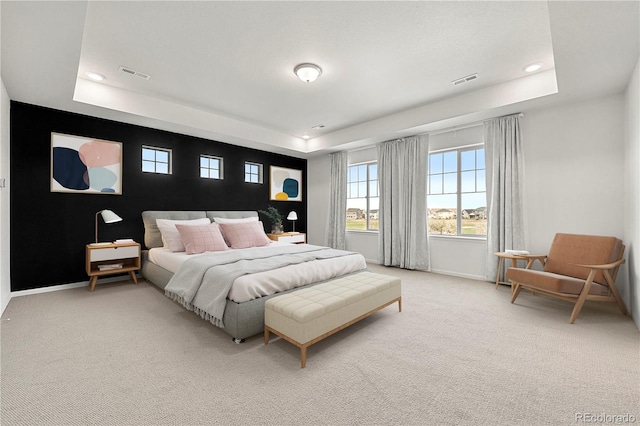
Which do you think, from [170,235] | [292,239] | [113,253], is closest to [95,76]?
[170,235]

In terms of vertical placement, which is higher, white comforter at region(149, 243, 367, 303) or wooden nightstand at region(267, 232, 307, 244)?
wooden nightstand at region(267, 232, 307, 244)

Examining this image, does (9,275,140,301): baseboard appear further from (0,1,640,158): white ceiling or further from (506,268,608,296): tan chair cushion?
(506,268,608,296): tan chair cushion

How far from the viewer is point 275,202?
6.67 m

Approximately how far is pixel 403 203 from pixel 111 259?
4942 millimetres

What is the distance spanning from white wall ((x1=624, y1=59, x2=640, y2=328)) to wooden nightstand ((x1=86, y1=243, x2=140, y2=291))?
6.08 m

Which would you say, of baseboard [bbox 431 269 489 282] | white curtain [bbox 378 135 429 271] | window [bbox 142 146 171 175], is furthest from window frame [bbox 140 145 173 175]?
baseboard [bbox 431 269 489 282]

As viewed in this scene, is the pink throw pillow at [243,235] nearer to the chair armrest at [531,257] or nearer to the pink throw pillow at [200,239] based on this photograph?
the pink throw pillow at [200,239]

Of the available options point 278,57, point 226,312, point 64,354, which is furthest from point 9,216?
point 278,57

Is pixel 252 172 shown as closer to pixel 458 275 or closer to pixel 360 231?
pixel 360 231

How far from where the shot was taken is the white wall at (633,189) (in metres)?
2.71

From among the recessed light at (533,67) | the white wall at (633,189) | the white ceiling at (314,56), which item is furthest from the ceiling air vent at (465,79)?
the white wall at (633,189)

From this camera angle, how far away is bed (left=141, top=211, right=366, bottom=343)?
2.44 m

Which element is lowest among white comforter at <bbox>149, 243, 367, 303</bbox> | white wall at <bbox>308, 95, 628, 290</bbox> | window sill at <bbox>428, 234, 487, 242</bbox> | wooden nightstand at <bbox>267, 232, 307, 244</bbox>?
white comforter at <bbox>149, 243, 367, 303</bbox>

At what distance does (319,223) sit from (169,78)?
4.53 metres
